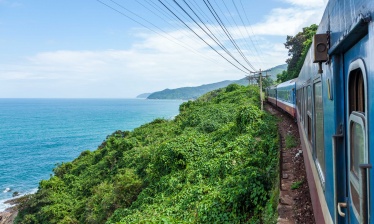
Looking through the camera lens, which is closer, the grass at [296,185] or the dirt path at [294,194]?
the dirt path at [294,194]

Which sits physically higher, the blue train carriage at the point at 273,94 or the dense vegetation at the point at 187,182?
the blue train carriage at the point at 273,94

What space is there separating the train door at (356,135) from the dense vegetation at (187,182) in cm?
368

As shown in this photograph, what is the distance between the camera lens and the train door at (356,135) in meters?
1.41

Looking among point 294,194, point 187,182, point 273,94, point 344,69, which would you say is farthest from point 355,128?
point 273,94

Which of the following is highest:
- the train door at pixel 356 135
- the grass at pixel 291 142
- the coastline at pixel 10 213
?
the train door at pixel 356 135

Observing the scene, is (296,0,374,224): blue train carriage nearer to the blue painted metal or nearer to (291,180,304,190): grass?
the blue painted metal

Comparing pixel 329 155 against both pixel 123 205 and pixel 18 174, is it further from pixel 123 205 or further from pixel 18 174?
pixel 18 174

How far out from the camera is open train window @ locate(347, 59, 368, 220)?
1.59m

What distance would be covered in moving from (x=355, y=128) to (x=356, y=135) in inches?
1.8

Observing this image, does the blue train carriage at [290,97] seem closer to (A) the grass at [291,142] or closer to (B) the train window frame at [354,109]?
(A) the grass at [291,142]

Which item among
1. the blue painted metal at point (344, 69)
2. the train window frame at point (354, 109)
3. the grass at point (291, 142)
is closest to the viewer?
the blue painted metal at point (344, 69)

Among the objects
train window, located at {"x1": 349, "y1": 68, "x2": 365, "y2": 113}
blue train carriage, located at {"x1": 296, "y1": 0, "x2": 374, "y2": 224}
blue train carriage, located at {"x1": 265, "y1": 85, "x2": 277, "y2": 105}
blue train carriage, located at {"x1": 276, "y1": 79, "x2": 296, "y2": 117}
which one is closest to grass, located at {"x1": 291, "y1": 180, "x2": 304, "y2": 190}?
blue train carriage, located at {"x1": 296, "y1": 0, "x2": 374, "y2": 224}

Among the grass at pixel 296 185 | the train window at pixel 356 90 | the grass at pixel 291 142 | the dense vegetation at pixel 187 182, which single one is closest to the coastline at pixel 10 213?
the dense vegetation at pixel 187 182

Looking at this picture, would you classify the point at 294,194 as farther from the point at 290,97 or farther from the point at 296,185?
the point at 290,97
